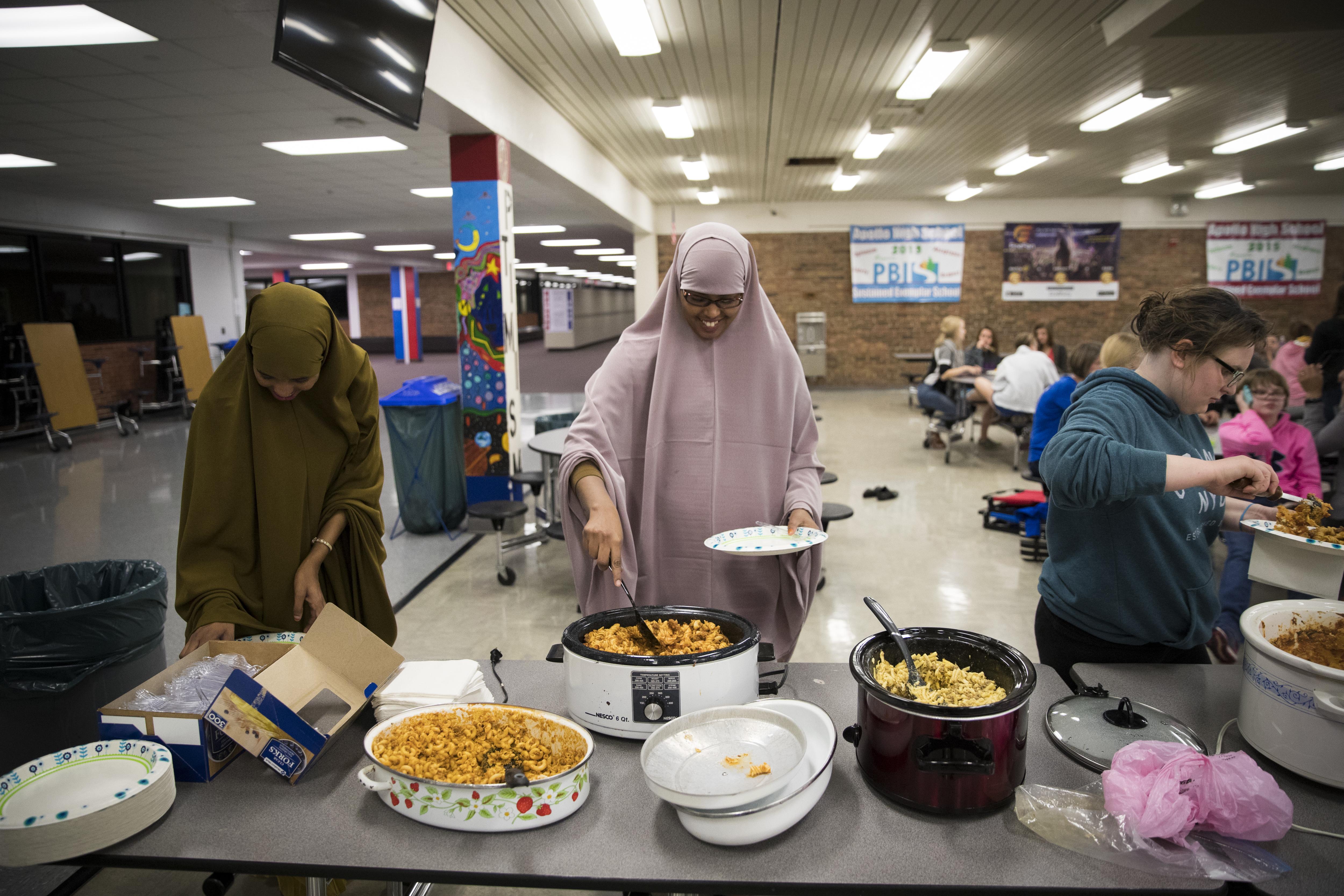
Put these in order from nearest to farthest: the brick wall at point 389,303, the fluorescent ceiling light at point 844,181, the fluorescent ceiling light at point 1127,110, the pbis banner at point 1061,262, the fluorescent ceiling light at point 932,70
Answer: the fluorescent ceiling light at point 932,70, the fluorescent ceiling light at point 1127,110, the fluorescent ceiling light at point 844,181, the pbis banner at point 1061,262, the brick wall at point 389,303

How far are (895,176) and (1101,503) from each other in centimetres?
1052

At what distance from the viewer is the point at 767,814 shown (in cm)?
111

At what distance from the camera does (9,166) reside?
796 cm

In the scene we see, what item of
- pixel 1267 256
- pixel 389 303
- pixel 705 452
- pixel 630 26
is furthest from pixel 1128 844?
pixel 389 303

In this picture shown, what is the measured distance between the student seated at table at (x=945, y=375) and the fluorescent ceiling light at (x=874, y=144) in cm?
206

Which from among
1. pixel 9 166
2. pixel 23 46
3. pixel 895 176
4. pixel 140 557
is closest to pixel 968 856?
pixel 140 557

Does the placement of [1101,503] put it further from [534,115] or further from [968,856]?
[534,115]

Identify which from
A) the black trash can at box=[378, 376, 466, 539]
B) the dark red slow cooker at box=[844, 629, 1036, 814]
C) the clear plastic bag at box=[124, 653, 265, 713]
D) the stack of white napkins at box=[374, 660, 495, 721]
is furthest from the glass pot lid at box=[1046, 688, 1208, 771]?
the black trash can at box=[378, 376, 466, 539]

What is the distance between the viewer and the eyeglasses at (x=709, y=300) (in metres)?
1.76

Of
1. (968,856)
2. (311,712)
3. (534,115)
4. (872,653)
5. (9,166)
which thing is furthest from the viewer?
(9,166)

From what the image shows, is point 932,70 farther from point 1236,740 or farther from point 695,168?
point 1236,740

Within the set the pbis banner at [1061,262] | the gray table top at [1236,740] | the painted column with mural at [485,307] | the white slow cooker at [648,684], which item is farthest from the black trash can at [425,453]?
the pbis banner at [1061,262]

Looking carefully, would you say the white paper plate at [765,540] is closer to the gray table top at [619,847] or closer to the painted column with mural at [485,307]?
the gray table top at [619,847]

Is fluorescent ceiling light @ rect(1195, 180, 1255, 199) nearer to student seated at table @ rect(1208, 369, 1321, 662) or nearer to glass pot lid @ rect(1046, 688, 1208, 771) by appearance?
student seated at table @ rect(1208, 369, 1321, 662)
